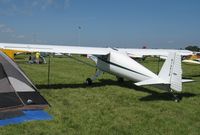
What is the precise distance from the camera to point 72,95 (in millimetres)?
11102

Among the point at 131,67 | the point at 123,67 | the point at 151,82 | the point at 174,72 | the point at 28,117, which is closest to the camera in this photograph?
the point at 28,117

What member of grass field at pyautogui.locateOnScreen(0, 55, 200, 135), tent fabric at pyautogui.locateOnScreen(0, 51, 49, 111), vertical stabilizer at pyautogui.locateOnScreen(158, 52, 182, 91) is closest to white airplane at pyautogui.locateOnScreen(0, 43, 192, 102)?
vertical stabilizer at pyautogui.locateOnScreen(158, 52, 182, 91)

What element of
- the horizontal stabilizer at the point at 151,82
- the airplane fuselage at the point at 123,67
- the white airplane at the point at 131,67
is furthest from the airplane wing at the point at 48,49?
the horizontal stabilizer at the point at 151,82

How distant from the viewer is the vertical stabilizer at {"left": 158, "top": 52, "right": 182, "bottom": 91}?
9922 millimetres

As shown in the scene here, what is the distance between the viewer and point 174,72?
32.7 ft

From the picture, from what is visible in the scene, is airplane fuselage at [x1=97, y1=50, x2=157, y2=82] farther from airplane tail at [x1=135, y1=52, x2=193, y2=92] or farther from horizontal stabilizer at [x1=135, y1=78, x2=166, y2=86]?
airplane tail at [x1=135, y1=52, x2=193, y2=92]

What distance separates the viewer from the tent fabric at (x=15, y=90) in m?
7.70

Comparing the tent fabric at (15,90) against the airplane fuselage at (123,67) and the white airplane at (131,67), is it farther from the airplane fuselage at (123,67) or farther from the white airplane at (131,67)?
the airplane fuselage at (123,67)

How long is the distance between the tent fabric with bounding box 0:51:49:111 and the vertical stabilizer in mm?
4110

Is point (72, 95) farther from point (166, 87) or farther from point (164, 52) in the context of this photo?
point (164, 52)

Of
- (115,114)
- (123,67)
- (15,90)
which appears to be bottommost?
(115,114)

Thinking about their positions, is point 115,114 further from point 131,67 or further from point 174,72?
point 131,67

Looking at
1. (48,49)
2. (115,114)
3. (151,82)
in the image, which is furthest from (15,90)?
(48,49)

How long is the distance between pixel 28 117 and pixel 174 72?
4.95 meters
